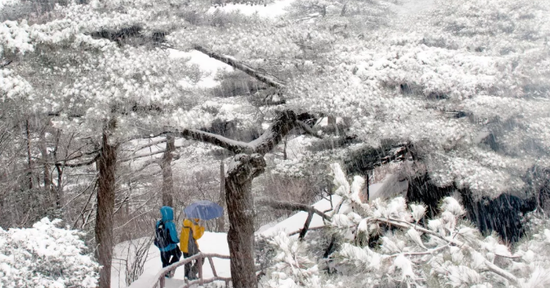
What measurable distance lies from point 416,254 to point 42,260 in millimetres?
3099

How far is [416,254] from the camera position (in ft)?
6.49

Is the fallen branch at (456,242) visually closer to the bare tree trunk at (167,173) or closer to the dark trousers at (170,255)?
the dark trousers at (170,255)

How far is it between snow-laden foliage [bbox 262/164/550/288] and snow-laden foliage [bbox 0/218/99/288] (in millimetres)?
2154

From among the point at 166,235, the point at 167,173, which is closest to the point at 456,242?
the point at 166,235

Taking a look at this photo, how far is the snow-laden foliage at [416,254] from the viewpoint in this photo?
1808mm

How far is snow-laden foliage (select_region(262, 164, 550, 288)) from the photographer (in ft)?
5.93


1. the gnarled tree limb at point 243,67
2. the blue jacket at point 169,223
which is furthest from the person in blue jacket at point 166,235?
the gnarled tree limb at point 243,67

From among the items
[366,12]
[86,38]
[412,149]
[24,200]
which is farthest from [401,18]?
[24,200]

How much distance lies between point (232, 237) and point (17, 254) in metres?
3.78

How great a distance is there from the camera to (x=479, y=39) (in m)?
8.52

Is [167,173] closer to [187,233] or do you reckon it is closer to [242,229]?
[187,233]

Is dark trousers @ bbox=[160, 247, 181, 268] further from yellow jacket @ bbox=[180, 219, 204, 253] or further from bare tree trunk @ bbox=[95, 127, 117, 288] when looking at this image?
bare tree trunk @ bbox=[95, 127, 117, 288]

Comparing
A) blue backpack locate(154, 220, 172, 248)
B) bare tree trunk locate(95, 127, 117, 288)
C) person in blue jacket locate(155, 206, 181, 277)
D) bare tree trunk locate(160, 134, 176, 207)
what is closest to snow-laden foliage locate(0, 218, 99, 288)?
bare tree trunk locate(95, 127, 117, 288)

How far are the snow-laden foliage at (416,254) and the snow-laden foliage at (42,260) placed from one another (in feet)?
7.07
